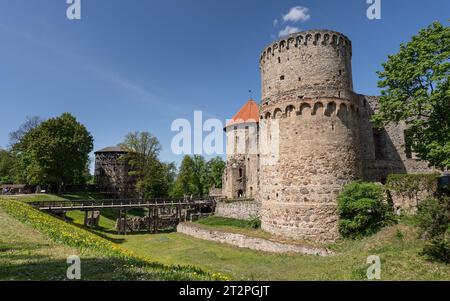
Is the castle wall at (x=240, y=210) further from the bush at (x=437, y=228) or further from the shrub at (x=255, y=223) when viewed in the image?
the bush at (x=437, y=228)

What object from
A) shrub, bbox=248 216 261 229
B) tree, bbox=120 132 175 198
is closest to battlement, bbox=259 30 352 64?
shrub, bbox=248 216 261 229

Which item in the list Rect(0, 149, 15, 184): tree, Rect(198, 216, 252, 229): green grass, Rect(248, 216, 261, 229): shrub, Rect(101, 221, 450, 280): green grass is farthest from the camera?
Rect(0, 149, 15, 184): tree

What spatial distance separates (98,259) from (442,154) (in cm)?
1539

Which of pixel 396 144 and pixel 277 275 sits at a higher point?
pixel 396 144

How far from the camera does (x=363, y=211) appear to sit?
1681cm

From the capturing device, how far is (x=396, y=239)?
1409 cm

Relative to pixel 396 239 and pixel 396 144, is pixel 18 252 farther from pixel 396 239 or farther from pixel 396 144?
pixel 396 144

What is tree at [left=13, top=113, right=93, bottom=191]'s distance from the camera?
38.9 m

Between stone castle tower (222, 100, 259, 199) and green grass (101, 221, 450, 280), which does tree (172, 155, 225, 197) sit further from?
green grass (101, 221, 450, 280)

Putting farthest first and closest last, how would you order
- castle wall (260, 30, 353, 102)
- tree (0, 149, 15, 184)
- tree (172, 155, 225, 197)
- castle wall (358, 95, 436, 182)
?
tree (172, 155, 225, 197), tree (0, 149, 15, 184), castle wall (358, 95, 436, 182), castle wall (260, 30, 353, 102)

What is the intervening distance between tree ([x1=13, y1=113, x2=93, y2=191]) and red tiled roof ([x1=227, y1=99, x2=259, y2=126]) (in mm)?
24264

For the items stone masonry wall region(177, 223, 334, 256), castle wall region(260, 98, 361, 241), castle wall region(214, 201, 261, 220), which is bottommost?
stone masonry wall region(177, 223, 334, 256)
